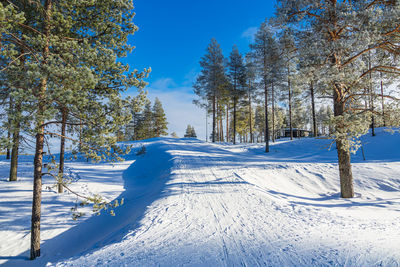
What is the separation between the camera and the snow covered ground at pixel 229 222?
10.3 ft

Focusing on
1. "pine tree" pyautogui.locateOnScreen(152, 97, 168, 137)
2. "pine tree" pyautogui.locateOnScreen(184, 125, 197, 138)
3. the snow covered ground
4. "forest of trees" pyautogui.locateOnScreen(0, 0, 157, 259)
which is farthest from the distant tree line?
"forest of trees" pyautogui.locateOnScreen(0, 0, 157, 259)

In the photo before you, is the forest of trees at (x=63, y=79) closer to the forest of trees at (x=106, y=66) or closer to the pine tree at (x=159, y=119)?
the forest of trees at (x=106, y=66)

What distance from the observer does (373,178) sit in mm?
8586

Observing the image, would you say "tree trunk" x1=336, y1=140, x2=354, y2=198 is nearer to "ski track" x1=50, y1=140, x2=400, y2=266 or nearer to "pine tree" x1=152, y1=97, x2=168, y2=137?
"ski track" x1=50, y1=140, x2=400, y2=266

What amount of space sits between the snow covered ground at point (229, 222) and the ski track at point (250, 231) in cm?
2

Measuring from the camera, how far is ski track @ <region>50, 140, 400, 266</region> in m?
3.02

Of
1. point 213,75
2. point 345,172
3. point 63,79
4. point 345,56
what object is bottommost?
point 345,172

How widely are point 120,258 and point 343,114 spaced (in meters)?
8.08

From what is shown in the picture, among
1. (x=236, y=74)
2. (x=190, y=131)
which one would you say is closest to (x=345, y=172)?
(x=236, y=74)

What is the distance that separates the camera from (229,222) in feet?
14.8

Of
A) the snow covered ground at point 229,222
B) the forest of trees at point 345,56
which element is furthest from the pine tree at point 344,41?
the snow covered ground at point 229,222

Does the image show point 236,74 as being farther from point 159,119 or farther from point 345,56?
point 159,119

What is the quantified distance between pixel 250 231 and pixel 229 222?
61cm

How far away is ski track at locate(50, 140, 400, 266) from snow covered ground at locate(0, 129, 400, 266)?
0.06ft
